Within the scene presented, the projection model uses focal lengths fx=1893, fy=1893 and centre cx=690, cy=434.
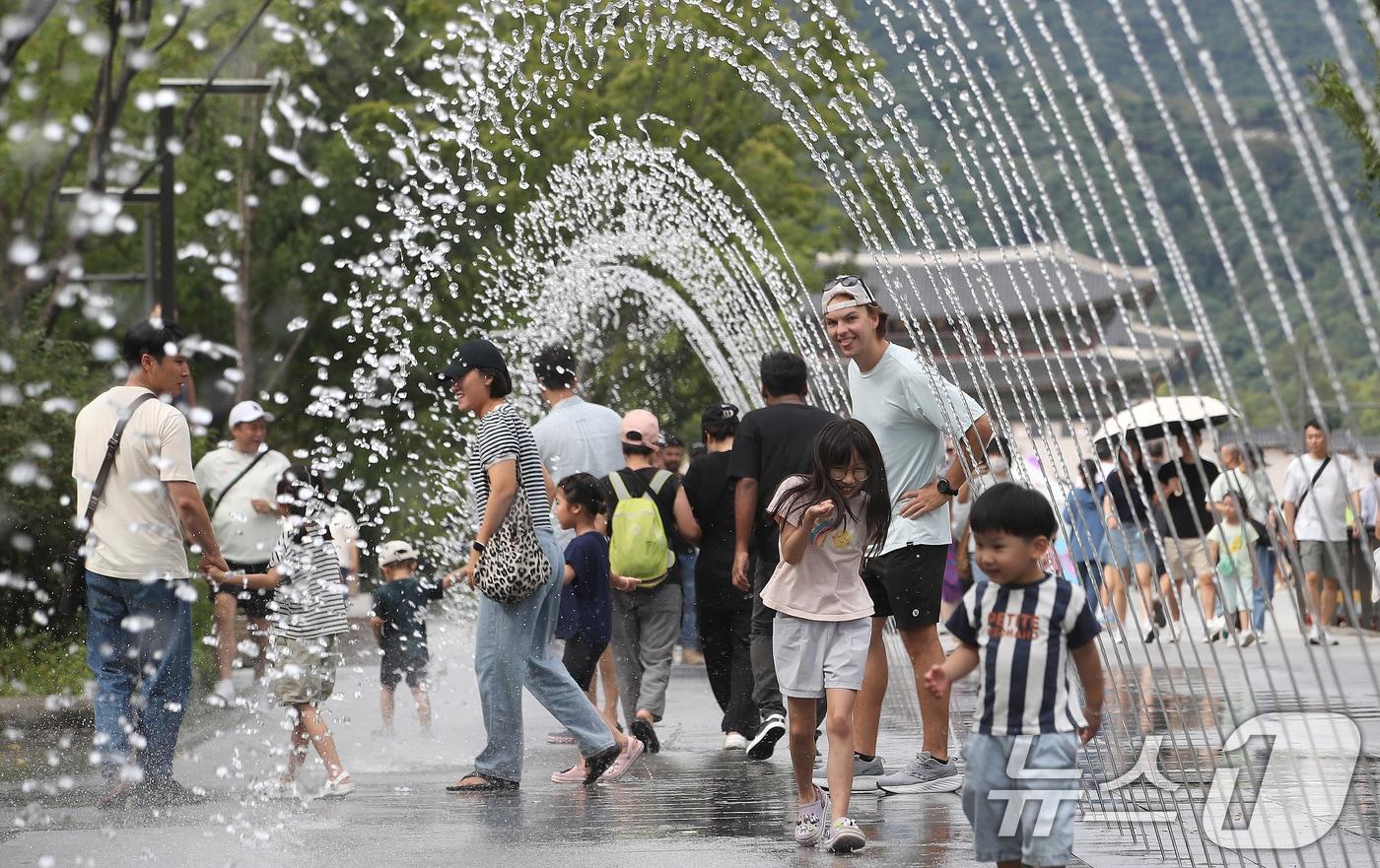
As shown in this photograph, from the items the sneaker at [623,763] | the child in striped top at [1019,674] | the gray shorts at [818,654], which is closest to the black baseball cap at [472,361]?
the sneaker at [623,763]

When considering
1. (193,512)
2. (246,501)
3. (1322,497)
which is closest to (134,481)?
(193,512)

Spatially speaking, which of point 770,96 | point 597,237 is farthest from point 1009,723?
point 597,237

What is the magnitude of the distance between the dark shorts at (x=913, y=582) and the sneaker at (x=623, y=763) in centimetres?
160

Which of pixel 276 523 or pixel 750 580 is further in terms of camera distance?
pixel 276 523

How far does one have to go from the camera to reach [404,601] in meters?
9.89

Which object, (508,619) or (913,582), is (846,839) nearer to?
(913,582)

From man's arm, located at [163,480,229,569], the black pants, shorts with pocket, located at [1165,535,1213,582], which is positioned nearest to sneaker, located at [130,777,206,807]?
man's arm, located at [163,480,229,569]

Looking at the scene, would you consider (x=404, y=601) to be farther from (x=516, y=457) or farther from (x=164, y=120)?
(x=164, y=120)

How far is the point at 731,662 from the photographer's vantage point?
941cm

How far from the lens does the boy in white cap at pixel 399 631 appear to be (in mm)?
Answer: 9883

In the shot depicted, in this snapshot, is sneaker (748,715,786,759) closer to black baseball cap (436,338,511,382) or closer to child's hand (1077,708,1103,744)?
black baseball cap (436,338,511,382)

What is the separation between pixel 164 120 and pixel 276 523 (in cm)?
483

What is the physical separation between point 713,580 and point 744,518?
5.32ft

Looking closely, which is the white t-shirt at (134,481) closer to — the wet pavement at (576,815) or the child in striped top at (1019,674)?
the wet pavement at (576,815)
